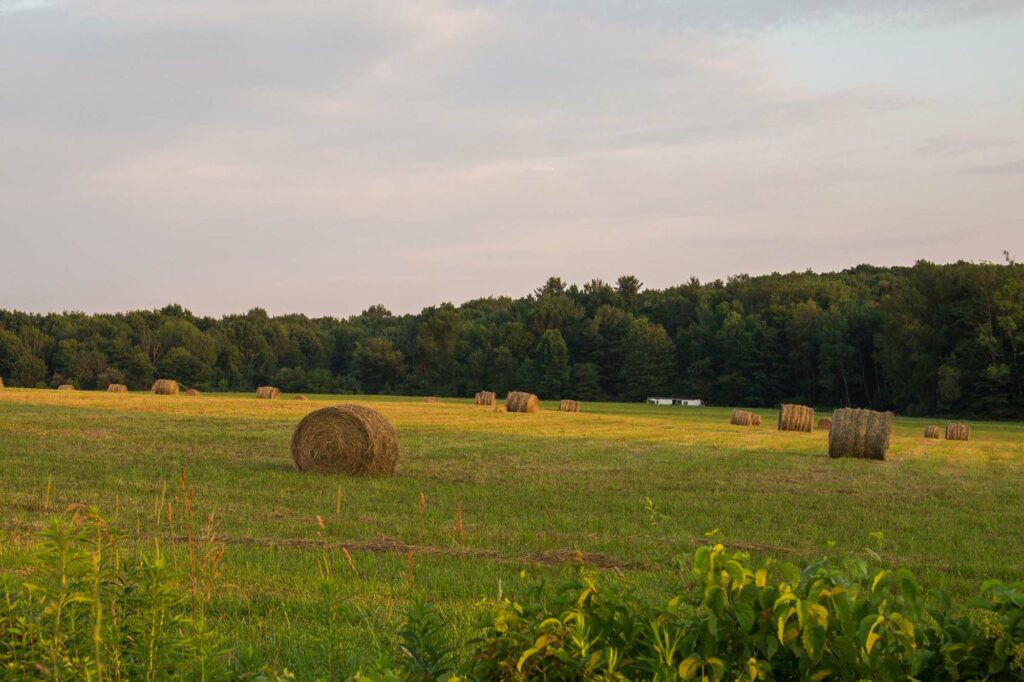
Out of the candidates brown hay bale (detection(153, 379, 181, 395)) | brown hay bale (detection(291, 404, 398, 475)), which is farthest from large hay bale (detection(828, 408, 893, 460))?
brown hay bale (detection(153, 379, 181, 395))

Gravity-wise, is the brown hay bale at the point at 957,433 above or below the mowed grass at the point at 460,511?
below

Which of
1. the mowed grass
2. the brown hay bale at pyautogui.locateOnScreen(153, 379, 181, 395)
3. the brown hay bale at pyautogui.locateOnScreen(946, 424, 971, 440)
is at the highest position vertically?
the brown hay bale at pyautogui.locateOnScreen(153, 379, 181, 395)

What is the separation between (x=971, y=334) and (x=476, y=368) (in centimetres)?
5412

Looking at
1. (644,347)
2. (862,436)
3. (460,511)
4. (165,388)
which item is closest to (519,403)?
(165,388)

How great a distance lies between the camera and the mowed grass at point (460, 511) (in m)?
8.38

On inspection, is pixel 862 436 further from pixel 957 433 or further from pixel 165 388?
pixel 165 388

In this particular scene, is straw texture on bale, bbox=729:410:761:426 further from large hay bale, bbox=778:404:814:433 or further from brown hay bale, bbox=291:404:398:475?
brown hay bale, bbox=291:404:398:475

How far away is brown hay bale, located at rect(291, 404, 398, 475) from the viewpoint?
19.7 m

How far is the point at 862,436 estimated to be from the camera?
27359mm

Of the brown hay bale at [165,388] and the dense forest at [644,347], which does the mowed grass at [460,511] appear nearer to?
the brown hay bale at [165,388]

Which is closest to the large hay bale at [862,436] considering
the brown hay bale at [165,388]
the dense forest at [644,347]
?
the brown hay bale at [165,388]

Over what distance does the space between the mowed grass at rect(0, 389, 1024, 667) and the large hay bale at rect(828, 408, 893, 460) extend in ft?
2.50

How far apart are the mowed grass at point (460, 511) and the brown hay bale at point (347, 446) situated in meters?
0.57

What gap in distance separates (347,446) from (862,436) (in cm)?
1499
